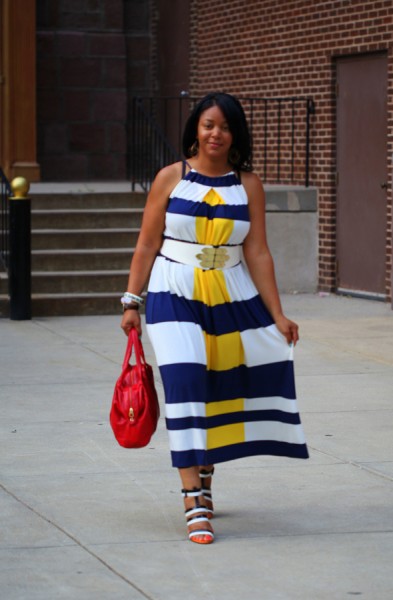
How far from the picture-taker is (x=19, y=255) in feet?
41.5

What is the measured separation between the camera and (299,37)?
51.2 feet

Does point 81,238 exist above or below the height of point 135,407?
above

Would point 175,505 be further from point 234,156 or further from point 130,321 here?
point 234,156

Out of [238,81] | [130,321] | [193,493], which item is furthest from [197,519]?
[238,81]

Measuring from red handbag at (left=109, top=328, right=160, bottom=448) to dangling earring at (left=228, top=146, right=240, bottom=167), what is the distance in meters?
0.82

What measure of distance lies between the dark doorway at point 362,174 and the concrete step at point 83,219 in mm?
2183

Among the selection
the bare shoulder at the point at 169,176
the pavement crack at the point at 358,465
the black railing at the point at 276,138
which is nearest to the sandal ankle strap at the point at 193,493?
the bare shoulder at the point at 169,176

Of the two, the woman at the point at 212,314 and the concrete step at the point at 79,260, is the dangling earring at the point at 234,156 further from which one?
the concrete step at the point at 79,260

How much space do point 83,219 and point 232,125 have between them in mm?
8877


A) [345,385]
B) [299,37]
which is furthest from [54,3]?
[345,385]

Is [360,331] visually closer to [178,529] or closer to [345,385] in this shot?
[345,385]

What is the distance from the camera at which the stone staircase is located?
13211mm

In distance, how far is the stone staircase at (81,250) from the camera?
13211 millimetres

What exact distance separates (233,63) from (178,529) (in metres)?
12.3
